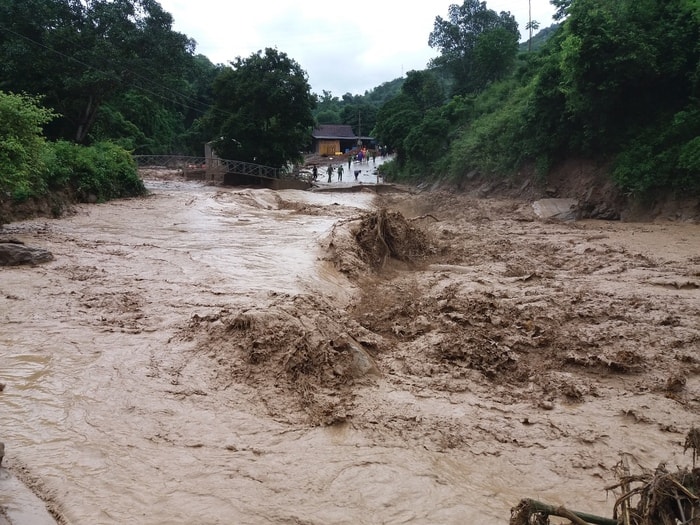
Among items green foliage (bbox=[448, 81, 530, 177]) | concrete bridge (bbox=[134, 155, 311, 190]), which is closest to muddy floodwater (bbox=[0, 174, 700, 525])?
green foliage (bbox=[448, 81, 530, 177])

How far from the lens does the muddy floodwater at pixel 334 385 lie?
13.5ft

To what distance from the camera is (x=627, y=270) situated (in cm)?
1085

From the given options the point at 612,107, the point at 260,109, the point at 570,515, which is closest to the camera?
the point at 570,515

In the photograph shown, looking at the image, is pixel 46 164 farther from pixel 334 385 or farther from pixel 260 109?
pixel 260 109

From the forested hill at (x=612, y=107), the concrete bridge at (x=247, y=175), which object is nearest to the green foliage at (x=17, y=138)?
the forested hill at (x=612, y=107)

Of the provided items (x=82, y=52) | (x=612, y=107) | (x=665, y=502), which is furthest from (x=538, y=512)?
(x=82, y=52)

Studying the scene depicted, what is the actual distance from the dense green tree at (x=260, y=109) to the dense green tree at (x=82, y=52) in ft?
14.9

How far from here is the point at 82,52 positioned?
2505 cm

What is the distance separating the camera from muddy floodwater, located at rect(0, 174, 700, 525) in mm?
4113

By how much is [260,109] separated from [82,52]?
10728 mm

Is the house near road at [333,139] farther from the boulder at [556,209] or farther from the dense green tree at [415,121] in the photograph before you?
the boulder at [556,209]

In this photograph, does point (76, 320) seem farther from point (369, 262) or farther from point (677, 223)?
point (677, 223)

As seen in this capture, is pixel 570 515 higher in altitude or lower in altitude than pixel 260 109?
lower

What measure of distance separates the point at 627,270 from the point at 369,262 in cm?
558
